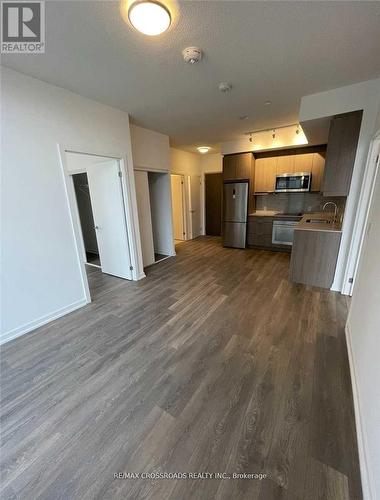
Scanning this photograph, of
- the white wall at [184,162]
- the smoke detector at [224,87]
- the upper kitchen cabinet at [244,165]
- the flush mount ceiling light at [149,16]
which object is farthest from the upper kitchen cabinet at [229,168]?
the flush mount ceiling light at [149,16]

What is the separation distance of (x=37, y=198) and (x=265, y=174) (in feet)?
16.1

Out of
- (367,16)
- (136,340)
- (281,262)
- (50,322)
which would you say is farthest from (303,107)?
(50,322)

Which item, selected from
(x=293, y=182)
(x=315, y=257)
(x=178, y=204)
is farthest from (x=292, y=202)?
(x=178, y=204)

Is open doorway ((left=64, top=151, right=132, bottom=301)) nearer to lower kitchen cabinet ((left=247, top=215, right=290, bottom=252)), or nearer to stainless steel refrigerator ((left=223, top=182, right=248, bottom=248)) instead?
stainless steel refrigerator ((left=223, top=182, right=248, bottom=248))

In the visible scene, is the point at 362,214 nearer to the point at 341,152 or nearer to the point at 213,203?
the point at 341,152

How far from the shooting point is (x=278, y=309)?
2738mm

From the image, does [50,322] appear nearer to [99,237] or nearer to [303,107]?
[99,237]

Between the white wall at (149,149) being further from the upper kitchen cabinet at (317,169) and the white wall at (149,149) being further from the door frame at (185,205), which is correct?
the upper kitchen cabinet at (317,169)

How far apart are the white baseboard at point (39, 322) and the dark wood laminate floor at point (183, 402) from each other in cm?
10

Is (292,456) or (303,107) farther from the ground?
(303,107)

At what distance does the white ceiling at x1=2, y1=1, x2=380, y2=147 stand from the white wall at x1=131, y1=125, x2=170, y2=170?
A: 2.81 feet

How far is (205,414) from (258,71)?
129 inches

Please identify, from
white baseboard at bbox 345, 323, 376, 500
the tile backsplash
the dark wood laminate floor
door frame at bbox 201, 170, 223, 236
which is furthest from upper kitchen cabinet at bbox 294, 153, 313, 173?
white baseboard at bbox 345, 323, 376, 500

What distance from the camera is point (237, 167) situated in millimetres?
5223
